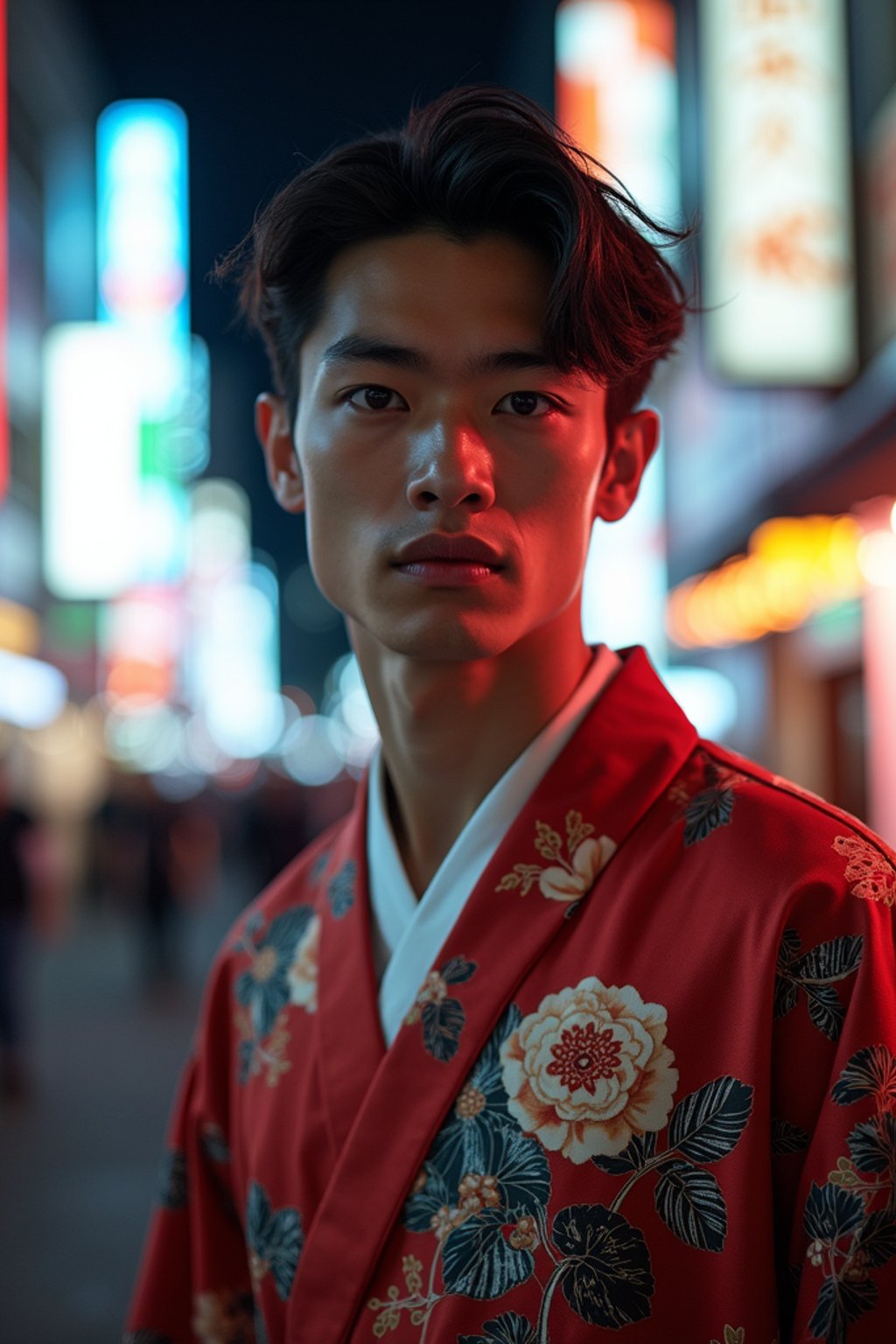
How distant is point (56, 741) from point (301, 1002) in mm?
18841

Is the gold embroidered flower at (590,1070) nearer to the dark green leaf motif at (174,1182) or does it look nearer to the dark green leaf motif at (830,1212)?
the dark green leaf motif at (830,1212)

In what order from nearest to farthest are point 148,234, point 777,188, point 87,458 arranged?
1. point 777,188
2. point 87,458
3. point 148,234

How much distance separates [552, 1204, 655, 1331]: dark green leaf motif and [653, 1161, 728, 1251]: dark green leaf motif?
39 millimetres

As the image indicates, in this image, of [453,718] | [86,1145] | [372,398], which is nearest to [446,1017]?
[453,718]

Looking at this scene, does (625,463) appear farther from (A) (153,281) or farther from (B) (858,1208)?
(A) (153,281)

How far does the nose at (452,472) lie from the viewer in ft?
4.90

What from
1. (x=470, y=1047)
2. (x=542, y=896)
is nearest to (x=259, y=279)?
(x=542, y=896)

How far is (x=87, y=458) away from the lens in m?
16.8

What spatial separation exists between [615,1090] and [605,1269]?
0.17 meters

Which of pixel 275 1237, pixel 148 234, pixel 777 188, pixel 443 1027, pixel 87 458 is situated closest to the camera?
pixel 443 1027

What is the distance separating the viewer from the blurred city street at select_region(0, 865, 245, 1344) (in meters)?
4.52

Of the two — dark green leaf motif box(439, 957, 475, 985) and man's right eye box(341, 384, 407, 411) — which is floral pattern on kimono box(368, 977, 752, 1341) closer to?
dark green leaf motif box(439, 957, 475, 985)

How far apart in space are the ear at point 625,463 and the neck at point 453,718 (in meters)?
0.17

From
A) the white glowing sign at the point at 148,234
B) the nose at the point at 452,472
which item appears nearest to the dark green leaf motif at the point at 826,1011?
the nose at the point at 452,472
